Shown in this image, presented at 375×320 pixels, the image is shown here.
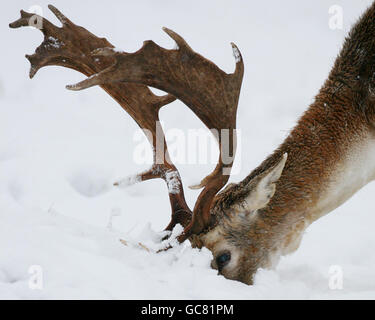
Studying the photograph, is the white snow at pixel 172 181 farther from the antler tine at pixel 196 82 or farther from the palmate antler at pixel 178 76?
the antler tine at pixel 196 82

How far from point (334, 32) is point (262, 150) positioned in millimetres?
3315

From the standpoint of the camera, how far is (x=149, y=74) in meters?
2.62

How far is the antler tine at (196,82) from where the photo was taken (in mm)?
2592

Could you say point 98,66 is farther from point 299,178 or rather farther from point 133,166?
point 133,166

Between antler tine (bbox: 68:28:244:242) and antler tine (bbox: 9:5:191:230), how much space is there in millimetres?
341

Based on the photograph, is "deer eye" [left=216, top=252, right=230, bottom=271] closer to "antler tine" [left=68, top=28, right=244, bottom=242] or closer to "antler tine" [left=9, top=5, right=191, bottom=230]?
"antler tine" [left=68, top=28, right=244, bottom=242]

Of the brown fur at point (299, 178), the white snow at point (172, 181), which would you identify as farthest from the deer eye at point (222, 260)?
the white snow at point (172, 181)

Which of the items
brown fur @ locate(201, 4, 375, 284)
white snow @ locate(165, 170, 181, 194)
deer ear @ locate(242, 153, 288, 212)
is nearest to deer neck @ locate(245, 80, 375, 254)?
brown fur @ locate(201, 4, 375, 284)

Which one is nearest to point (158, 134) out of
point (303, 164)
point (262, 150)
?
point (303, 164)

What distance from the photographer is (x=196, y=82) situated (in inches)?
106

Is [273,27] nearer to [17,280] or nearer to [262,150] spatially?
[262,150]

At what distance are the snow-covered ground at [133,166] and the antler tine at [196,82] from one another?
1.19ft
